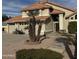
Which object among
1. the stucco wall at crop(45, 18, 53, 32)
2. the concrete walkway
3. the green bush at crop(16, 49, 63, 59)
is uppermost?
the stucco wall at crop(45, 18, 53, 32)

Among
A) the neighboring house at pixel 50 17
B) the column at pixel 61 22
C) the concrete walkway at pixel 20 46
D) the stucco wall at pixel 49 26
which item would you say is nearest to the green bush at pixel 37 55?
the concrete walkway at pixel 20 46

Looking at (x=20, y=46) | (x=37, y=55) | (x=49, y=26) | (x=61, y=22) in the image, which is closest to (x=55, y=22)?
(x=61, y=22)

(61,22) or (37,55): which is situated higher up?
(61,22)

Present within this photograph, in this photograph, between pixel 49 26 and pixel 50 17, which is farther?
pixel 50 17

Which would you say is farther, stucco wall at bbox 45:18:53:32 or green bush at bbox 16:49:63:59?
stucco wall at bbox 45:18:53:32

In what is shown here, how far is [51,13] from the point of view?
26688mm

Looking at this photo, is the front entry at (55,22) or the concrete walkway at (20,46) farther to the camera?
the front entry at (55,22)

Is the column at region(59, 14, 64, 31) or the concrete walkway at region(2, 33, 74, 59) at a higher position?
the column at region(59, 14, 64, 31)

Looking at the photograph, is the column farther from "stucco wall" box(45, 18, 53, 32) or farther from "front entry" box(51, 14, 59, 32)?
"stucco wall" box(45, 18, 53, 32)

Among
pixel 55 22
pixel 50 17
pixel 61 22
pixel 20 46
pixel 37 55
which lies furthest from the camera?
pixel 55 22

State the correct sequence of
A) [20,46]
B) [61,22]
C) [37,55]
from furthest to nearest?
[61,22] → [20,46] → [37,55]

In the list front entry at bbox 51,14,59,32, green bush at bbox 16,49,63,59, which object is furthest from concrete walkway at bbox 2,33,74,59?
front entry at bbox 51,14,59,32

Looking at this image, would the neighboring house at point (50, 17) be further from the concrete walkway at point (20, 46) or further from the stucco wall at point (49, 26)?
the concrete walkway at point (20, 46)

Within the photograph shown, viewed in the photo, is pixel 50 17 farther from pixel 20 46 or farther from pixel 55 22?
pixel 20 46
